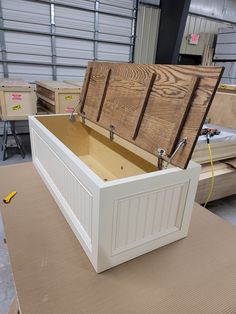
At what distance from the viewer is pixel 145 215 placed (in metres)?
0.74

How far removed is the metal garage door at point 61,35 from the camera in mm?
3637

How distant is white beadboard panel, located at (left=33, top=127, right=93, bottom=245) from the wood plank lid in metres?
0.33

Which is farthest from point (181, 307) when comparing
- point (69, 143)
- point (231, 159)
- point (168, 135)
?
point (231, 159)

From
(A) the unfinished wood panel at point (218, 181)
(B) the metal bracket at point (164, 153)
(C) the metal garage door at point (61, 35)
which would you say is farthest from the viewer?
(C) the metal garage door at point (61, 35)

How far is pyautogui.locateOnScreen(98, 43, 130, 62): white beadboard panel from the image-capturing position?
4426mm

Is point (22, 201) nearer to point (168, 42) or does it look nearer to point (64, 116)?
point (64, 116)

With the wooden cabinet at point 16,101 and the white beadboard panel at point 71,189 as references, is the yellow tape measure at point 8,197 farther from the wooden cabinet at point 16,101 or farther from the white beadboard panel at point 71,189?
the wooden cabinet at point 16,101

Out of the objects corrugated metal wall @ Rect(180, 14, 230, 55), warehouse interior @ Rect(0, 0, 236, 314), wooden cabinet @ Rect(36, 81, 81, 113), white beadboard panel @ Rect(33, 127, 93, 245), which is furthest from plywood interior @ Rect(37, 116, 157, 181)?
corrugated metal wall @ Rect(180, 14, 230, 55)

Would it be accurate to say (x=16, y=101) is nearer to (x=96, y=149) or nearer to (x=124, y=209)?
(x=96, y=149)

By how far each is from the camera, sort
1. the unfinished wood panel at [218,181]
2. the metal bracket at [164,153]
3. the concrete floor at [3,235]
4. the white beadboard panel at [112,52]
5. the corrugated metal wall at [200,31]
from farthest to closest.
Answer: the corrugated metal wall at [200,31] < the white beadboard panel at [112,52] < the unfinished wood panel at [218,181] < the concrete floor at [3,235] < the metal bracket at [164,153]

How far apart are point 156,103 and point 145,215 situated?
0.47 m

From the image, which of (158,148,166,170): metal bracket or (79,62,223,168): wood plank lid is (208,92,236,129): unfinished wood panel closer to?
(79,62,223,168): wood plank lid

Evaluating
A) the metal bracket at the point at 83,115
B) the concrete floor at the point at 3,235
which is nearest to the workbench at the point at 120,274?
the concrete floor at the point at 3,235

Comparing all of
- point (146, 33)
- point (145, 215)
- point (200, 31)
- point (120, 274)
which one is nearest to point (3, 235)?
point (120, 274)
